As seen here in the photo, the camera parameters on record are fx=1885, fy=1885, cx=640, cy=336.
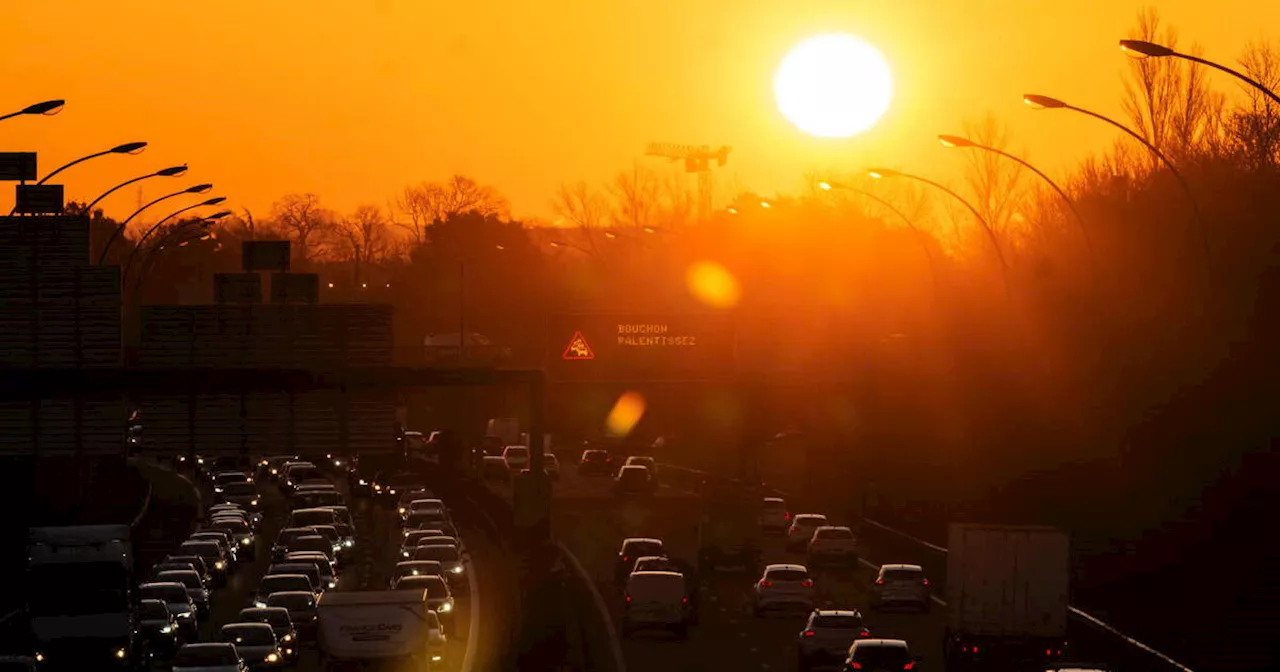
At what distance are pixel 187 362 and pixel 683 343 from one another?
1868 cm

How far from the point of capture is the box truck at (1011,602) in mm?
39906

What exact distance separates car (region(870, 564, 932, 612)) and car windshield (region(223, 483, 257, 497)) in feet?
150

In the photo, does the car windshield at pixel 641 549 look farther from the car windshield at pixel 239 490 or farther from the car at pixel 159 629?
the car windshield at pixel 239 490

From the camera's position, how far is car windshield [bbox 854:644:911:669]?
114 feet

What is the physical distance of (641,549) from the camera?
→ 5950 centimetres

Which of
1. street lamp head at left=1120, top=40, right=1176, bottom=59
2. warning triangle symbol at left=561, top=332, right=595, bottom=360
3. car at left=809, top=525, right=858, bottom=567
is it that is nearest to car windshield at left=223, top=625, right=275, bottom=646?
warning triangle symbol at left=561, top=332, right=595, bottom=360

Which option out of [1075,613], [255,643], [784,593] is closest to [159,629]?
[255,643]

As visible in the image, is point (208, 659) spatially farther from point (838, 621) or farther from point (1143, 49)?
point (1143, 49)

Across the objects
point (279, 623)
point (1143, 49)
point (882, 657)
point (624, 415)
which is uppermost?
point (1143, 49)

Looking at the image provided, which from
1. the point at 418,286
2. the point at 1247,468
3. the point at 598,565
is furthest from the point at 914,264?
Result: the point at 1247,468

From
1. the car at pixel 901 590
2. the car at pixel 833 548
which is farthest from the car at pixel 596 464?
the car at pixel 901 590

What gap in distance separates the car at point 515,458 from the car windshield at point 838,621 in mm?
65963

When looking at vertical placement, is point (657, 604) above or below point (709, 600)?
above

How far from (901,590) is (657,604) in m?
8.08
